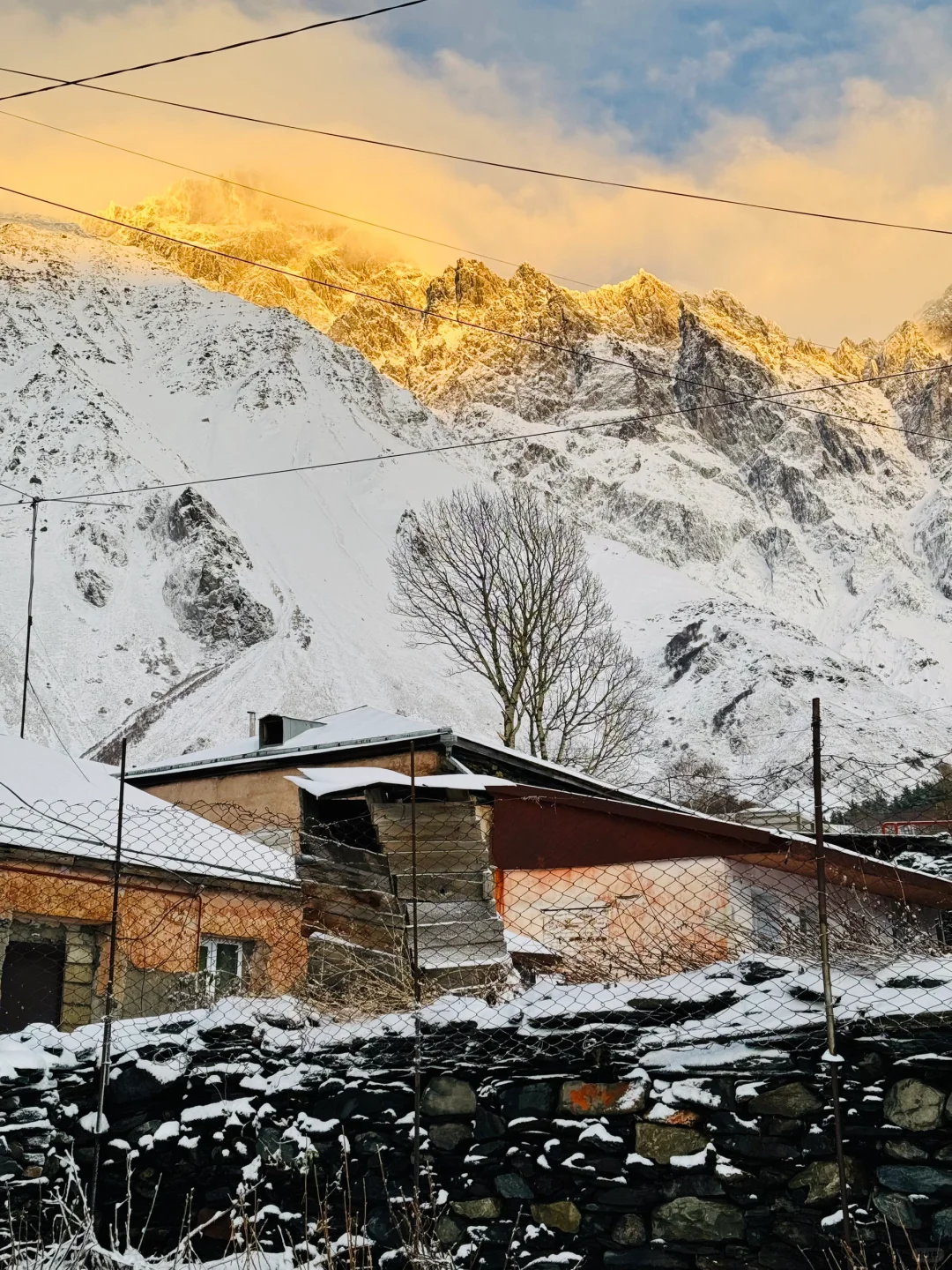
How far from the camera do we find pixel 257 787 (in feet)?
65.5

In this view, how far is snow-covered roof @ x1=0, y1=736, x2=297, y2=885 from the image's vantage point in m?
12.6

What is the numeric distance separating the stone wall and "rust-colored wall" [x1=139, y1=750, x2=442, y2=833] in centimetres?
1161

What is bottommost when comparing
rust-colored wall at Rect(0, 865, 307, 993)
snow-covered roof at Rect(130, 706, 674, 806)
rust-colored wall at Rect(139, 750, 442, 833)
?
rust-colored wall at Rect(0, 865, 307, 993)

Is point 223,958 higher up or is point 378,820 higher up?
point 378,820

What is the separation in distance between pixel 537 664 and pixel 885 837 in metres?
13.5

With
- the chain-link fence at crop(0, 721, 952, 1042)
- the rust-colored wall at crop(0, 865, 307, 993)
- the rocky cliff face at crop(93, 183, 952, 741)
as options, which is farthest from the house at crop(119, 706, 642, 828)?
the rocky cliff face at crop(93, 183, 952, 741)

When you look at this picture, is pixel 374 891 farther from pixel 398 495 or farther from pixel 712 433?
pixel 712 433

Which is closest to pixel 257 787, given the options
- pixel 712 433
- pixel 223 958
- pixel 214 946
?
pixel 223 958

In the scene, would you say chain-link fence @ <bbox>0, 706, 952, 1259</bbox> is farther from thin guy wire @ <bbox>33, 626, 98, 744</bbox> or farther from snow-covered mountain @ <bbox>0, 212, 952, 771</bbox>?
thin guy wire @ <bbox>33, 626, 98, 744</bbox>

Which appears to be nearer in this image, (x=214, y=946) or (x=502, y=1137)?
(x=502, y=1137)

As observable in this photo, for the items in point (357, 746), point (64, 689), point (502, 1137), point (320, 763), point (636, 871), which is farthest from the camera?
point (64, 689)

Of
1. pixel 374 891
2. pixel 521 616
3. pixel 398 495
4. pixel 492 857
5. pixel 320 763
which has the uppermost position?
pixel 398 495

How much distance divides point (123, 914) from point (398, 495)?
3213 inches

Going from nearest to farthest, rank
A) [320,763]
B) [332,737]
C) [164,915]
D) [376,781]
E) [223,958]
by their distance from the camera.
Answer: [164,915] < [223,958] < [376,781] < [320,763] < [332,737]
